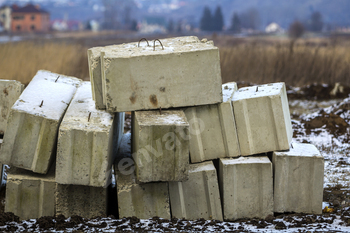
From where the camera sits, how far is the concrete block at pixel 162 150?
2.73 meters

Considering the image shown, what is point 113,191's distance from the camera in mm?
3631

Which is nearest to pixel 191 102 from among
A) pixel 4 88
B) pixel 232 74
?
pixel 4 88

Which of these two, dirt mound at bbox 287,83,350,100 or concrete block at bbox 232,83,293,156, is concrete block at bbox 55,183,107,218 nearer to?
concrete block at bbox 232,83,293,156

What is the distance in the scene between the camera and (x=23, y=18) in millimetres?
75688

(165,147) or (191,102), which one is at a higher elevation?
(191,102)

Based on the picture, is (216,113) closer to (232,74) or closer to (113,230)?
(113,230)

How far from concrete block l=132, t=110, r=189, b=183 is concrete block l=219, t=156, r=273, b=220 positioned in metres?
0.55

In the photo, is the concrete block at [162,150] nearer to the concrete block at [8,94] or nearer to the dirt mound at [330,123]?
the concrete block at [8,94]

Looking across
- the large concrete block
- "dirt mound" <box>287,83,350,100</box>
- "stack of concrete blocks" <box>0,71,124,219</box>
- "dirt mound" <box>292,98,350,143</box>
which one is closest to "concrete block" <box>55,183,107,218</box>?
"stack of concrete blocks" <box>0,71,124,219</box>

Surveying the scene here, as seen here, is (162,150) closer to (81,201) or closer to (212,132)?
(212,132)

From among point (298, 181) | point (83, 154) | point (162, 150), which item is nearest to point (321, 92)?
point (298, 181)

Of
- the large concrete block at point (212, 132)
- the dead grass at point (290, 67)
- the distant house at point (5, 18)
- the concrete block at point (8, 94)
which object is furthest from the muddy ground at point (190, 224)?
the distant house at point (5, 18)

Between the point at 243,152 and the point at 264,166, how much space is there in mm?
229

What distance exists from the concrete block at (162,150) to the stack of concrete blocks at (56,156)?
283 mm
